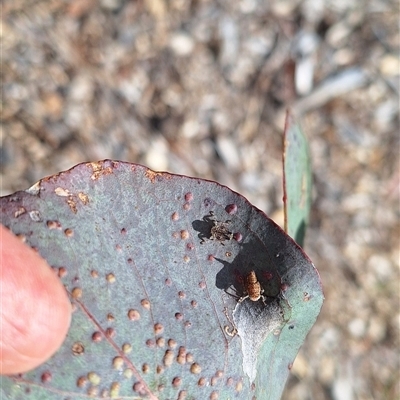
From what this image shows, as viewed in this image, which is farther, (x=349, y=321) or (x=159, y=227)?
(x=349, y=321)

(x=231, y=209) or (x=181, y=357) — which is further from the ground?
(x=231, y=209)

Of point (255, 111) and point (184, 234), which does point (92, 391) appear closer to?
point (184, 234)

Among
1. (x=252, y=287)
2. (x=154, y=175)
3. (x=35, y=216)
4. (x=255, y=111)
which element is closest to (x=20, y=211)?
(x=35, y=216)

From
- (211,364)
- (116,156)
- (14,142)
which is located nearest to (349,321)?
(116,156)

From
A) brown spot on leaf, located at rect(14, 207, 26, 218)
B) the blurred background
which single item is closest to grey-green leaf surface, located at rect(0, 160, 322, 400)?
brown spot on leaf, located at rect(14, 207, 26, 218)

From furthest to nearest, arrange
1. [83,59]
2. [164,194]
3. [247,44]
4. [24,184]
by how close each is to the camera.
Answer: [247,44] → [83,59] → [24,184] → [164,194]

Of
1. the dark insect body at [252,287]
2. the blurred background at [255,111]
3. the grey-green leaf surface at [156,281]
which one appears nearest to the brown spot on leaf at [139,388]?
the grey-green leaf surface at [156,281]

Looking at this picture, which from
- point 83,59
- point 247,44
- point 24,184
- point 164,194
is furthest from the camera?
point 247,44

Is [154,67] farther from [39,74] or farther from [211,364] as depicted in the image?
[211,364]
